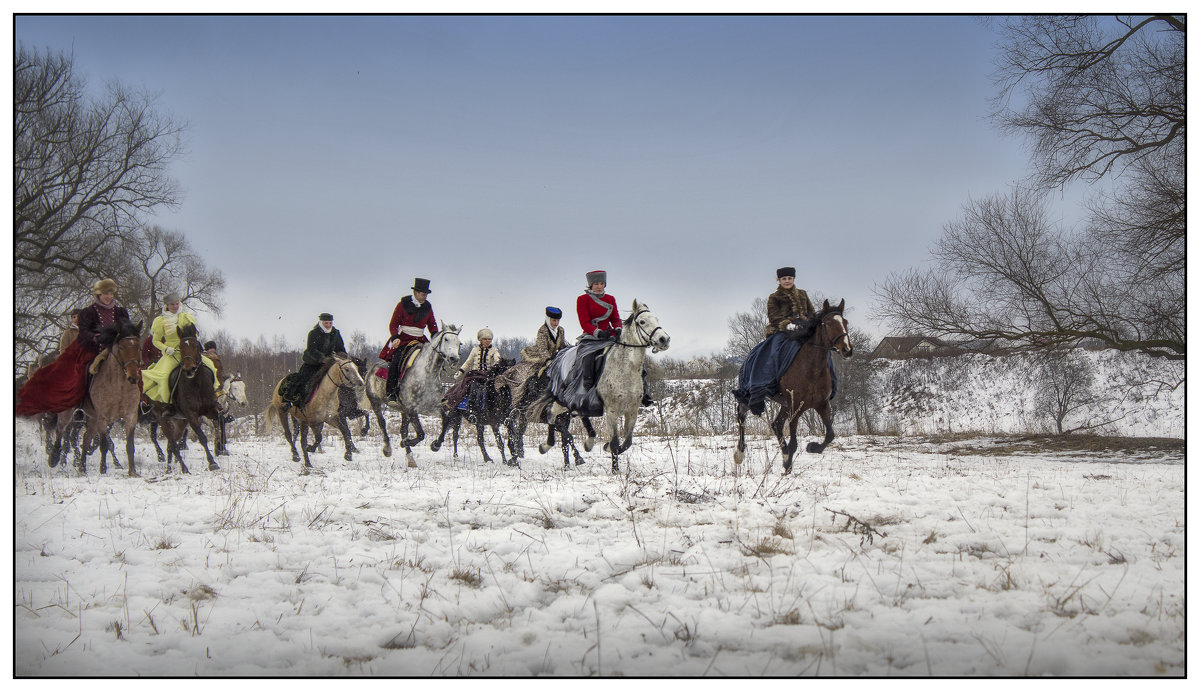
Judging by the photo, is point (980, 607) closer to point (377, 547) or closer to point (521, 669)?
point (521, 669)

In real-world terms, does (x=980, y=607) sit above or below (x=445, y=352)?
below

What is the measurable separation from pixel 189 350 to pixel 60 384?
1.47 meters

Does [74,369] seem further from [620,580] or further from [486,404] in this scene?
[620,580]

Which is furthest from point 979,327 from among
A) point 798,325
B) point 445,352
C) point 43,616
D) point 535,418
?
point 43,616

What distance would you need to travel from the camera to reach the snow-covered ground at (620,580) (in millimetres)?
3092

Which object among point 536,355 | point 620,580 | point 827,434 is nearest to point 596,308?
A: point 536,355

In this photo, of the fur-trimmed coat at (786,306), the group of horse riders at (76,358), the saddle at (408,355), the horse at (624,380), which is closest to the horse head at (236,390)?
the group of horse riders at (76,358)

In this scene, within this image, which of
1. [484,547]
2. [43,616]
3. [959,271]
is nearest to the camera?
[43,616]

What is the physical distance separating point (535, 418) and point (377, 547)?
4.97 metres

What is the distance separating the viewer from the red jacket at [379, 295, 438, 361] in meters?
10.6

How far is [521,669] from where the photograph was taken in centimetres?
307

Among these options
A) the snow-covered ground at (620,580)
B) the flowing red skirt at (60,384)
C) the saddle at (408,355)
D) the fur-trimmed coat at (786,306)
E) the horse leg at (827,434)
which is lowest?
the snow-covered ground at (620,580)

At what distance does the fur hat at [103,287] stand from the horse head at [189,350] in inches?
60.8

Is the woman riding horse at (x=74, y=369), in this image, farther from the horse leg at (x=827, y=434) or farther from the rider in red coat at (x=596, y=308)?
the horse leg at (x=827, y=434)
